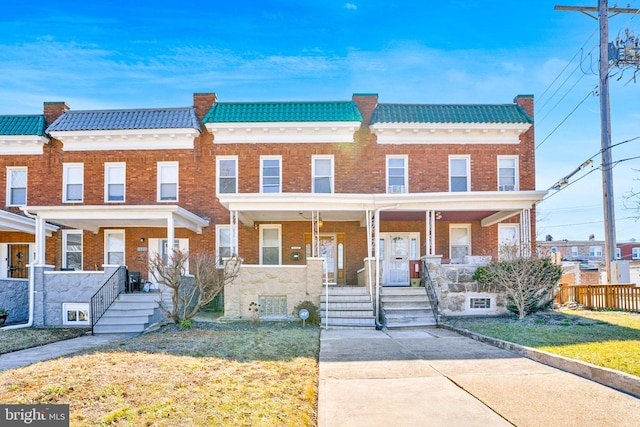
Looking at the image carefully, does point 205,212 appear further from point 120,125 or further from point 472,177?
point 472,177

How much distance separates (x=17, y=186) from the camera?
19.8 m

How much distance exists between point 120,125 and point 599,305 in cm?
1760

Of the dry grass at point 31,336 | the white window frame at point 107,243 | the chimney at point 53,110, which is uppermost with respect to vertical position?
the chimney at point 53,110

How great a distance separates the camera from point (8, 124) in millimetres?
19812

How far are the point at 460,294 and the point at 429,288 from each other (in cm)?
94

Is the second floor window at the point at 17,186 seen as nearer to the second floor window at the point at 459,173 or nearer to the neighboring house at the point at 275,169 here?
the neighboring house at the point at 275,169

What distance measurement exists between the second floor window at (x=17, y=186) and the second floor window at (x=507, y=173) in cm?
1788

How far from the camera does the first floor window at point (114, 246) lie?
19.4 meters

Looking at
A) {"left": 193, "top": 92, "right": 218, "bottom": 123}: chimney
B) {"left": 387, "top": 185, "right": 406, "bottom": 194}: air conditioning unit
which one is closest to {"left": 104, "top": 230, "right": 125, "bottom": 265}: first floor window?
{"left": 193, "top": 92, "right": 218, "bottom": 123}: chimney

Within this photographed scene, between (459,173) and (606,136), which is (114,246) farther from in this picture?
(606,136)

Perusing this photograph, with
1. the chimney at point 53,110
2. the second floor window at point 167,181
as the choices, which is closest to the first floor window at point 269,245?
the second floor window at point 167,181

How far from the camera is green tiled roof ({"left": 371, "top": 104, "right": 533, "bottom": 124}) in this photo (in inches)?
752

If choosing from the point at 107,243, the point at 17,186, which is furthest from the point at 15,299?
the point at 17,186

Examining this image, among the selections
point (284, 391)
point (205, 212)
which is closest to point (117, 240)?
point (205, 212)
